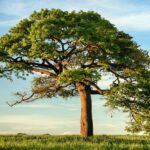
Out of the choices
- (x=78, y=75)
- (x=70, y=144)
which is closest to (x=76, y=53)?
(x=78, y=75)

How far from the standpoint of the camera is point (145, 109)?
1428 inches

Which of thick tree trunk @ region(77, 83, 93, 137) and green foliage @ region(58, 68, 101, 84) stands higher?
green foliage @ region(58, 68, 101, 84)

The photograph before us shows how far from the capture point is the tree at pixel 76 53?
1393 inches

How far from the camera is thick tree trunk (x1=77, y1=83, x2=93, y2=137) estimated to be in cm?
3909

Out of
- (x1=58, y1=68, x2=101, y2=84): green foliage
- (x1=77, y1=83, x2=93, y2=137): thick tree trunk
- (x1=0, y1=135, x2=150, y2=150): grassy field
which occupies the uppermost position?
(x1=58, y1=68, x2=101, y2=84): green foliage

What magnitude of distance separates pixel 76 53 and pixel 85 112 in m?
5.13

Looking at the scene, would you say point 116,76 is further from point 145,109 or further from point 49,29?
point 49,29

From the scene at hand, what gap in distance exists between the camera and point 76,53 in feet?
125

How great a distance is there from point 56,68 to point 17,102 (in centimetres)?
563

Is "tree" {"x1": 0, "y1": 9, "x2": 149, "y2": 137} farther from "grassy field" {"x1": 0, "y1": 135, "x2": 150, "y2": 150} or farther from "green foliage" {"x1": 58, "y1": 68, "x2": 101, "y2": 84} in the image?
"grassy field" {"x1": 0, "y1": 135, "x2": 150, "y2": 150}

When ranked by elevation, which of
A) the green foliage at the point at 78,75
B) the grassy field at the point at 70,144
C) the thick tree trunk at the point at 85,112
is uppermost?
the green foliage at the point at 78,75

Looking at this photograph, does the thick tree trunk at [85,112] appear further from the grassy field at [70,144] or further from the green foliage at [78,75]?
the grassy field at [70,144]

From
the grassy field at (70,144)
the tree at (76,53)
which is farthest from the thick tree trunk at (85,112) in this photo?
the grassy field at (70,144)

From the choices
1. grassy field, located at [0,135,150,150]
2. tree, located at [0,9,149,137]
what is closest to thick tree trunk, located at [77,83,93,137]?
tree, located at [0,9,149,137]
